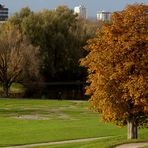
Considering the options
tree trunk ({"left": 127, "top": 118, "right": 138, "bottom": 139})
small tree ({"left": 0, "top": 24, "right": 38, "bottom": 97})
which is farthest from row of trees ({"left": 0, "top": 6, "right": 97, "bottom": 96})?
tree trunk ({"left": 127, "top": 118, "right": 138, "bottom": 139})

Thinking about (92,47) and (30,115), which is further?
(30,115)

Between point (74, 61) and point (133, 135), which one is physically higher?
point (74, 61)

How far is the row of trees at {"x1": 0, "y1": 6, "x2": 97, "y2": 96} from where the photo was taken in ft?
275

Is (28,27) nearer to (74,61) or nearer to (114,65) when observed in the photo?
(74,61)

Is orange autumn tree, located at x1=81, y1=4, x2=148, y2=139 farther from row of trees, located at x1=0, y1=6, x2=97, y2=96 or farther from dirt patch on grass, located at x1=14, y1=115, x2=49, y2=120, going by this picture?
row of trees, located at x1=0, y1=6, x2=97, y2=96

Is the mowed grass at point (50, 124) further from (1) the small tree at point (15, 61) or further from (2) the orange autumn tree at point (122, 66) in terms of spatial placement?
(1) the small tree at point (15, 61)

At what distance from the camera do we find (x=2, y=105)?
198 feet

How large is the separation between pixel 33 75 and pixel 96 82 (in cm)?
6106

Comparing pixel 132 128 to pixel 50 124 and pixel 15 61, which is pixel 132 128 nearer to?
pixel 50 124

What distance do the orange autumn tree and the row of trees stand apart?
192ft

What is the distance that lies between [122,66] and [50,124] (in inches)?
710

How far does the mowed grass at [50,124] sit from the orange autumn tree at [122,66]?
1667 mm

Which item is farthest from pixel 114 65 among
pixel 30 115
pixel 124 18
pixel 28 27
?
pixel 28 27

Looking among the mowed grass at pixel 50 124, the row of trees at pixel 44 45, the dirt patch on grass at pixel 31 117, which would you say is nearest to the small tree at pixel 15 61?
the row of trees at pixel 44 45
